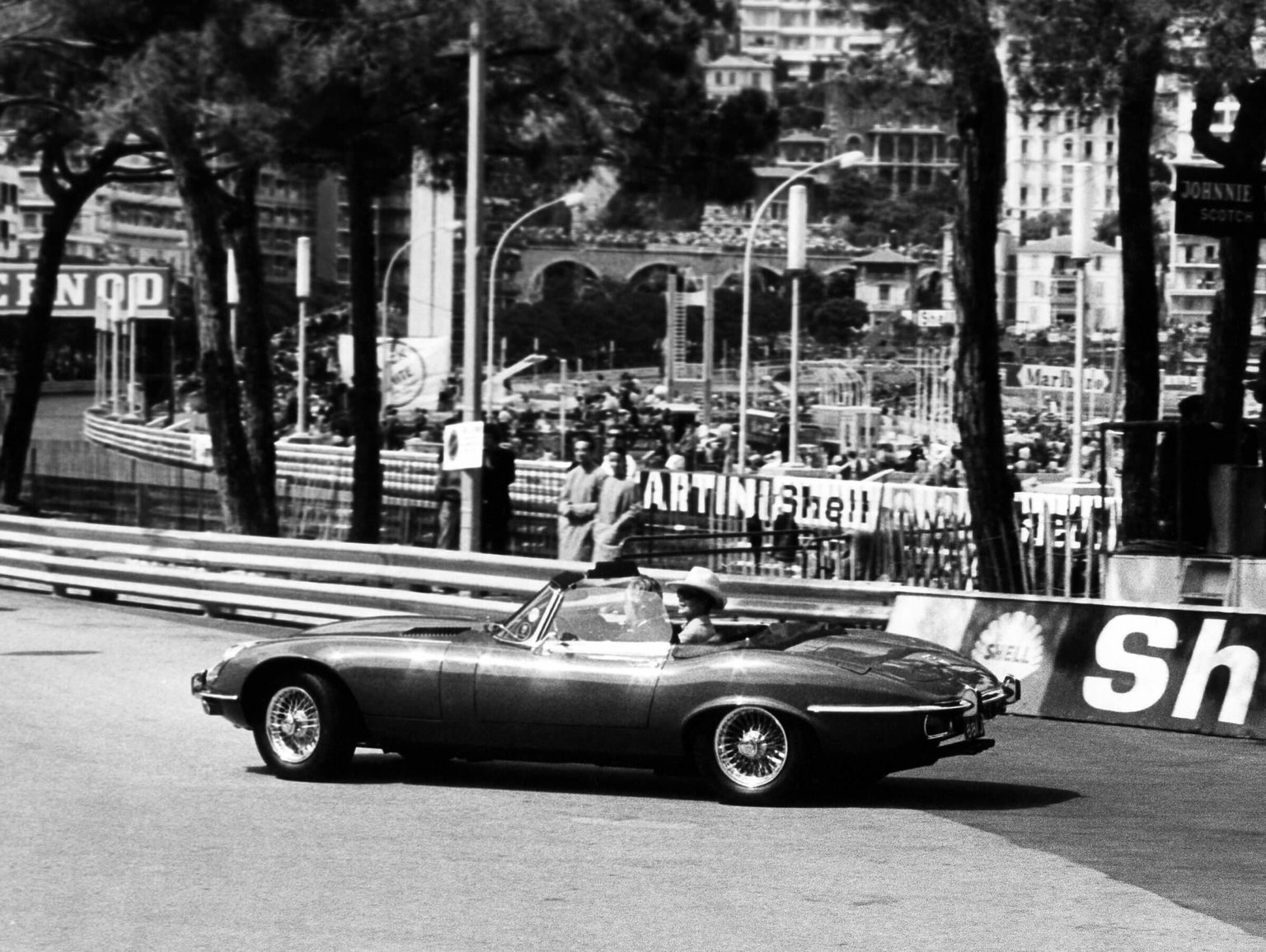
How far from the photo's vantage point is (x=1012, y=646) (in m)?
13.1

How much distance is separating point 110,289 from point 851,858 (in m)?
57.0

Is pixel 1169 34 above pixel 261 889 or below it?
above

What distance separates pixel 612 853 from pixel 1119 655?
5.00 meters

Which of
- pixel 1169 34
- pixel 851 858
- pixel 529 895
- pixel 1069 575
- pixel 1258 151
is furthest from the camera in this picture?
pixel 1258 151

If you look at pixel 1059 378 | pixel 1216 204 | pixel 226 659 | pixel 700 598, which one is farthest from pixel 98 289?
pixel 700 598

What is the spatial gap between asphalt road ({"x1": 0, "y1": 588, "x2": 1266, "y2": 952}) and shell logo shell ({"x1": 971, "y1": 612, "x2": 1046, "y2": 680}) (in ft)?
2.18

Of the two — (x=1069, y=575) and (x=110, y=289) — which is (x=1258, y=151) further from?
(x=110, y=289)

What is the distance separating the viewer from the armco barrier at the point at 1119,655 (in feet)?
39.2

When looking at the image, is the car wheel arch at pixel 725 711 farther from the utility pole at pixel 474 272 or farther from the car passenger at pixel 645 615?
the utility pole at pixel 474 272

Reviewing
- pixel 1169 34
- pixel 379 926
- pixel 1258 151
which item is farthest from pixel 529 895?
pixel 1258 151

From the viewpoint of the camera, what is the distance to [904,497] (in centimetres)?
2142

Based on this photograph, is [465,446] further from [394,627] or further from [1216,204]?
[394,627]

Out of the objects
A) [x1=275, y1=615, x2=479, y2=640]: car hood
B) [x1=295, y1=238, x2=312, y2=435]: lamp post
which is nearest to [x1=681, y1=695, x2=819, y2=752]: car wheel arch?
[x1=275, y1=615, x2=479, y2=640]: car hood

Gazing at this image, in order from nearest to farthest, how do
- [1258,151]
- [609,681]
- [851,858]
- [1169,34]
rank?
[851,858] → [609,681] → [1169,34] → [1258,151]
